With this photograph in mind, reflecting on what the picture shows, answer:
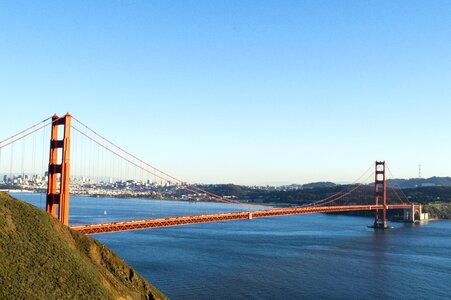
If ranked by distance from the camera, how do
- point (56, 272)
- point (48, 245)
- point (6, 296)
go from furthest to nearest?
point (48, 245) → point (56, 272) → point (6, 296)

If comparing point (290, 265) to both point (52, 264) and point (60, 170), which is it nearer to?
point (60, 170)

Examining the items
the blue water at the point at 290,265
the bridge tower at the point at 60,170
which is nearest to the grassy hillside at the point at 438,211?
the blue water at the point at 290,265

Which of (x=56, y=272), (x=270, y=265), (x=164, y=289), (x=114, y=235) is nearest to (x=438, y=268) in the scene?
(x=270, y=265)

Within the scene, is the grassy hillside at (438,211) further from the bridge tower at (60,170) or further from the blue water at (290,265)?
the bridge tower at (60,170)

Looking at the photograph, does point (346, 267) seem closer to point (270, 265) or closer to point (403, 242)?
point (270, 265)

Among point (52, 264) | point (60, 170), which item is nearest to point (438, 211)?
point (60, 170)

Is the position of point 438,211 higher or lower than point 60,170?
lower

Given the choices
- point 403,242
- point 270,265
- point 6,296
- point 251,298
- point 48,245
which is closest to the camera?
point 6,296
